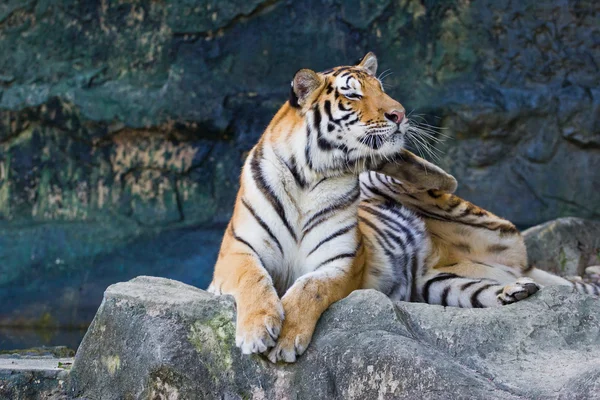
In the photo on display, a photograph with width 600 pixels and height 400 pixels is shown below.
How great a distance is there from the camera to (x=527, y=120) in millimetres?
6328

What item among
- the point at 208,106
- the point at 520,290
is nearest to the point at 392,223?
the point at 520,290

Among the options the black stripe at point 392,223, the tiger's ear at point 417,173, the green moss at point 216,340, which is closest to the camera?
→ the green moss at point 216,340

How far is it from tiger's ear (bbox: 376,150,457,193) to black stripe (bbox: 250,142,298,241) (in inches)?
24.8

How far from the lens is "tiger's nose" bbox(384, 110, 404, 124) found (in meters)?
3.16

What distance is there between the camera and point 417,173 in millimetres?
3723

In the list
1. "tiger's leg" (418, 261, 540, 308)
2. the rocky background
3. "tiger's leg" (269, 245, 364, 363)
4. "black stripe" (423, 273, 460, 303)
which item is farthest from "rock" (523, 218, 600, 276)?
"tiger's leg" (269, 245, 364, 363)

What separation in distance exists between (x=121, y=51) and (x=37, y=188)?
1.27 m

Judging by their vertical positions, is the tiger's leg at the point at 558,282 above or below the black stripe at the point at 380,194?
below

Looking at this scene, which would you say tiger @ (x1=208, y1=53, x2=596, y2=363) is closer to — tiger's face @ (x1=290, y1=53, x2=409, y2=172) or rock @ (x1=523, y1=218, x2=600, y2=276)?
tiger's face @ (x1=290, y1=53, x2=409, y2=172)

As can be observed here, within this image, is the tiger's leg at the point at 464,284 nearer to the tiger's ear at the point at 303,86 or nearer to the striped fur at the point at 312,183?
the striped fur at the point at 312,183

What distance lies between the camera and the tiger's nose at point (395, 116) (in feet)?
10.4

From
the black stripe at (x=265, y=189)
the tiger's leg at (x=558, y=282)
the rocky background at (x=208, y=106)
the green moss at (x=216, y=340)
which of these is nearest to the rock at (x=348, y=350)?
the green moss at (x=216, y=340)

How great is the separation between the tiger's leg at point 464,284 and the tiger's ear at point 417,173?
0.40 m

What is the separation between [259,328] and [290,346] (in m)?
0.11
